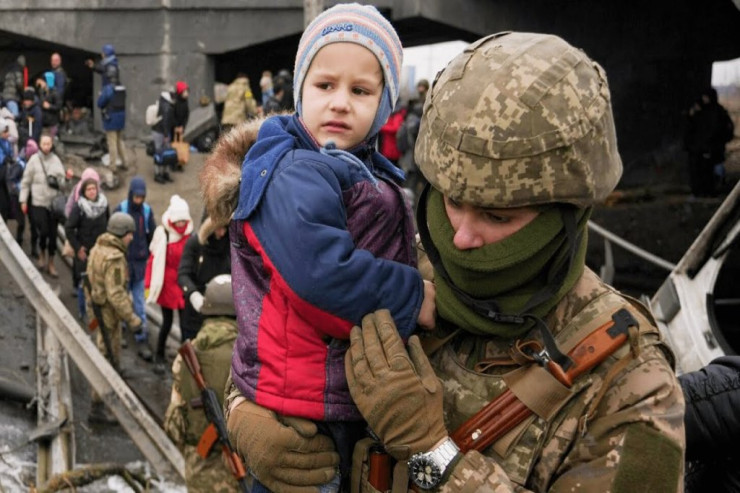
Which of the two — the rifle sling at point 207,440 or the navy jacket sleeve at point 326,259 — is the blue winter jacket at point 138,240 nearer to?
the rifle sling at point 207,440

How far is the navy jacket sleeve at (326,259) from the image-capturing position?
6.29ft

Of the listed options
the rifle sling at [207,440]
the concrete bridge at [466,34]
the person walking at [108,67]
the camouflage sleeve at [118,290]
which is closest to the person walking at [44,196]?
the camouflage sleeve at [118,290]

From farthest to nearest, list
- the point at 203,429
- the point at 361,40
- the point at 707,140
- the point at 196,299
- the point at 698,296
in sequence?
the point at 707,140 < the point at 196,299 < the point at 698,296 < the point at 203,429 < the point at 361,40

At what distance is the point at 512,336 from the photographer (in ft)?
6.31

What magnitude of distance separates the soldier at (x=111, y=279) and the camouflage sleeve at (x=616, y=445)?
22.5 feet

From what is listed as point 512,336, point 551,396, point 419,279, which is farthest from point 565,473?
point 419,279

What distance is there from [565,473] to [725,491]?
1.24 m

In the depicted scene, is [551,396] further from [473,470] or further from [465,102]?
[465,102]

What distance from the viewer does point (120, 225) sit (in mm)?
8430

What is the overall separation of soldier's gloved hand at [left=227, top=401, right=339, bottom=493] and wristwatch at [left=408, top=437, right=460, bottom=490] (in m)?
0.29

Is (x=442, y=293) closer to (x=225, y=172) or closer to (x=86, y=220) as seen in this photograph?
(x=225, y=172)

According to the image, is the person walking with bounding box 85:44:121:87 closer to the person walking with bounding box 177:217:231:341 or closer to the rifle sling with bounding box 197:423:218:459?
the person walking with bounding box 177:217:231:341

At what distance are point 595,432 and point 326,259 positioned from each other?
26.5 inches

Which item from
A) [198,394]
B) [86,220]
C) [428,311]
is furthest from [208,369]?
[86,220]
